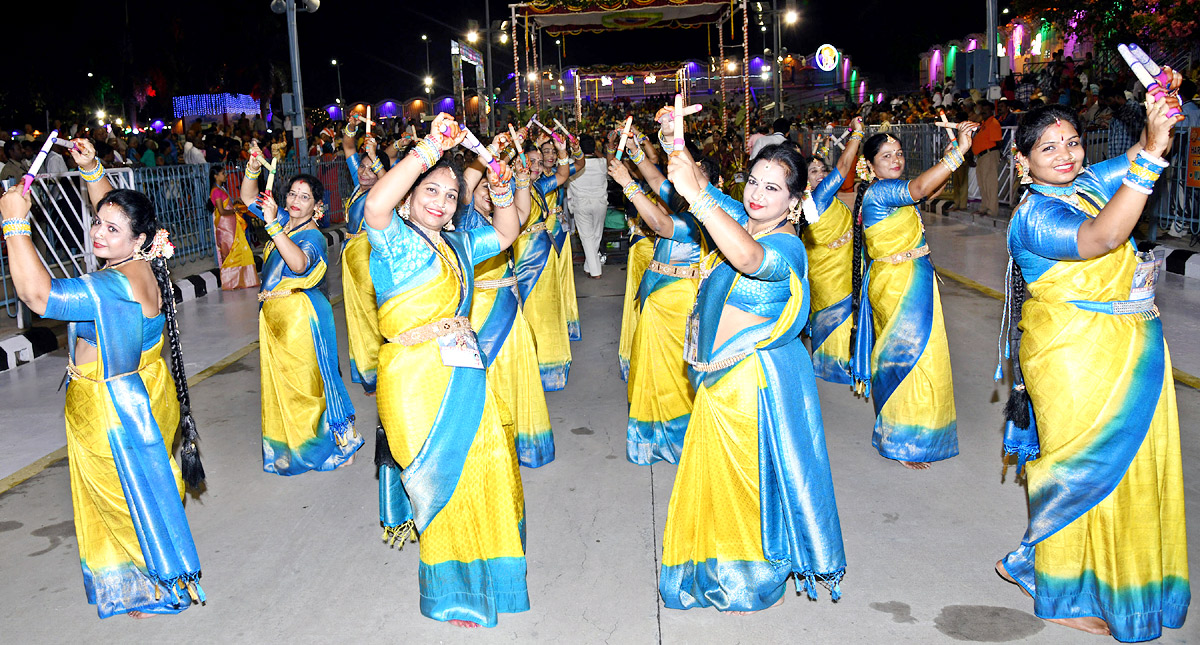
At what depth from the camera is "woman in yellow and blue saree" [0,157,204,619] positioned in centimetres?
321

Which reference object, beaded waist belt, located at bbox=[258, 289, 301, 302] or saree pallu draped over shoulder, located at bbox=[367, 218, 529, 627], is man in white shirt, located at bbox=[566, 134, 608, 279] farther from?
saree pallu draped over shoulder, located at bbox=[367, 218, 529, 627]

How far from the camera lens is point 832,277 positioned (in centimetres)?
613

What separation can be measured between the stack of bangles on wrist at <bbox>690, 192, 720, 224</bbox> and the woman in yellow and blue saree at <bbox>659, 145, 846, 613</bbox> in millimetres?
336

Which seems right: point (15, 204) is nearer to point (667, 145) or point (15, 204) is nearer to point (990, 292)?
point (667, 145)

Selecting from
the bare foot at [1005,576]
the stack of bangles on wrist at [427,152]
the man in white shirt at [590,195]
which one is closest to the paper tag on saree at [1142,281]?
the bare foot at [1005,576]

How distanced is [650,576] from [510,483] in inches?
29.6

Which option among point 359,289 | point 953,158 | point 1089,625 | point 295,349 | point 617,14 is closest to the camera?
point 1089,625

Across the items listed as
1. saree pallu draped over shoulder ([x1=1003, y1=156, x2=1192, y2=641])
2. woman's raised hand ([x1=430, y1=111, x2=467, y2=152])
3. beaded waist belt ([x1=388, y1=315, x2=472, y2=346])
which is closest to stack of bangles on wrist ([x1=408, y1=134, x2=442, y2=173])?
woman's raised hand ([x1=430, y1=111, x2=467, y2=152])

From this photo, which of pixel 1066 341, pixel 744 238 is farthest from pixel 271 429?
pixel 1066 341

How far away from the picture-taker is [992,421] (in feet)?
17.5

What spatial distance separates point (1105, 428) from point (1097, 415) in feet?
0.15

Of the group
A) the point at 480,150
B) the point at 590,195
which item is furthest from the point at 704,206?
the point at 590,195

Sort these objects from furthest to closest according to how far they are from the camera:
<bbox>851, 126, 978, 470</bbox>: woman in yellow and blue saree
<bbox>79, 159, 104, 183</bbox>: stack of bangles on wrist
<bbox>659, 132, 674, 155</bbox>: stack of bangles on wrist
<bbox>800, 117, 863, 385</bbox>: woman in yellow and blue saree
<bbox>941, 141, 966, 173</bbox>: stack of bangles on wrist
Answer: <bbox>800, 117, 863, 385</bbox>: woman in yellow and blue saree, <bbox>851, 126, 978, 470</bbox>: woman in yellow and blue saree, <bbox>941, 141, 966, 173</bbox>: stack of bangles on wrist, <bbox>79, 159, 104, 183</bbox>: stack of bangles on wrist, <bbox>659, 132, 674, 155</bbox>: stack of bangles on wrist

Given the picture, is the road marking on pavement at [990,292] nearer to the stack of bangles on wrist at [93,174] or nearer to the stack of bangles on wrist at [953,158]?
the stack of bangles on wrist at [953,158]
